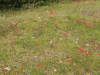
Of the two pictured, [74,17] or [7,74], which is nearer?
[7,74]

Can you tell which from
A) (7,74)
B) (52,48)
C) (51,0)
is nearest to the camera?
(7,74)

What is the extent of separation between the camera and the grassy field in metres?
3.65

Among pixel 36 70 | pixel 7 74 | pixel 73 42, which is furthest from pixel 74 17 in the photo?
pixel 7 74

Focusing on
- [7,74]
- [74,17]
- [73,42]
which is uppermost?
[74,17]

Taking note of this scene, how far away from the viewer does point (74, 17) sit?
6.23 meters

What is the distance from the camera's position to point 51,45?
4.55 meters

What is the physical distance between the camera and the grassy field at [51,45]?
3.65 m

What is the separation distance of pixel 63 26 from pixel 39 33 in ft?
4.24

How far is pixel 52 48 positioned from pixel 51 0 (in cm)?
561

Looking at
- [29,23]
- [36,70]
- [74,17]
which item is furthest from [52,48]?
[74,17]

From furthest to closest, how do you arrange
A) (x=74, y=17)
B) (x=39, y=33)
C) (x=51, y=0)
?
1. (x=51, y=0)
2. (x=74, y=17)
3. (x=39, y=33)

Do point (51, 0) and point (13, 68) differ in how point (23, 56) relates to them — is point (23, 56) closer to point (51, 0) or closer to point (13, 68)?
point (13, 68)

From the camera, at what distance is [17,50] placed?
423cm

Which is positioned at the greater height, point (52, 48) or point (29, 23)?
point (29, 23)
